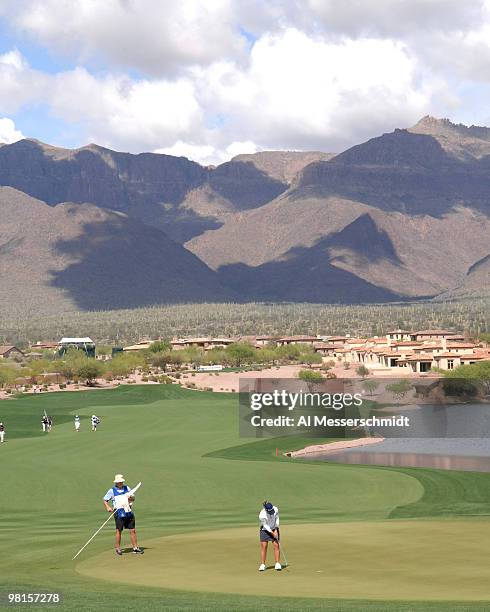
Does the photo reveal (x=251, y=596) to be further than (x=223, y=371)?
No

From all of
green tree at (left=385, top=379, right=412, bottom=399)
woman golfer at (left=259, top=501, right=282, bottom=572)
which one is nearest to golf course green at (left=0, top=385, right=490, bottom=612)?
woman golfer at (left=259, top=501, right=282, bottom=572)

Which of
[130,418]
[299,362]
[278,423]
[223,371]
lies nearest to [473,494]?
[278,423]

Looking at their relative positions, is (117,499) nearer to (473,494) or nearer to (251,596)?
(251,596)

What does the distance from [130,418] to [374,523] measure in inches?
2469

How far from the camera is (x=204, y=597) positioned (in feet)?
75.0

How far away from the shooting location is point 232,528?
35.9 meters

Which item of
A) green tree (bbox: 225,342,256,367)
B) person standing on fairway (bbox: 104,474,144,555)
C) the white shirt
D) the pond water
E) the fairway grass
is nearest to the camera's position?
the fairway grass

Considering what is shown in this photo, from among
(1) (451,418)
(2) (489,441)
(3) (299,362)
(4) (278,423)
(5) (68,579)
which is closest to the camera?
(5) (68,579)

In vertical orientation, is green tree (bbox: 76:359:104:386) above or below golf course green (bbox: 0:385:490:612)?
above

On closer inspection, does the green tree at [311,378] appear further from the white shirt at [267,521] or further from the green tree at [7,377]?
the white shirt at [267,521]

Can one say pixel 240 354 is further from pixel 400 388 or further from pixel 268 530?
pixel 268 530

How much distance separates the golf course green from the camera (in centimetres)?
2319

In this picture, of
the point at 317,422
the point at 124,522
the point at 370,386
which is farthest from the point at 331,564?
the point at 370,386

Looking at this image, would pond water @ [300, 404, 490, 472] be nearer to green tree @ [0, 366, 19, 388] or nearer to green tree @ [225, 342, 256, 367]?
green tree @ [0, 366, 19, 388]
